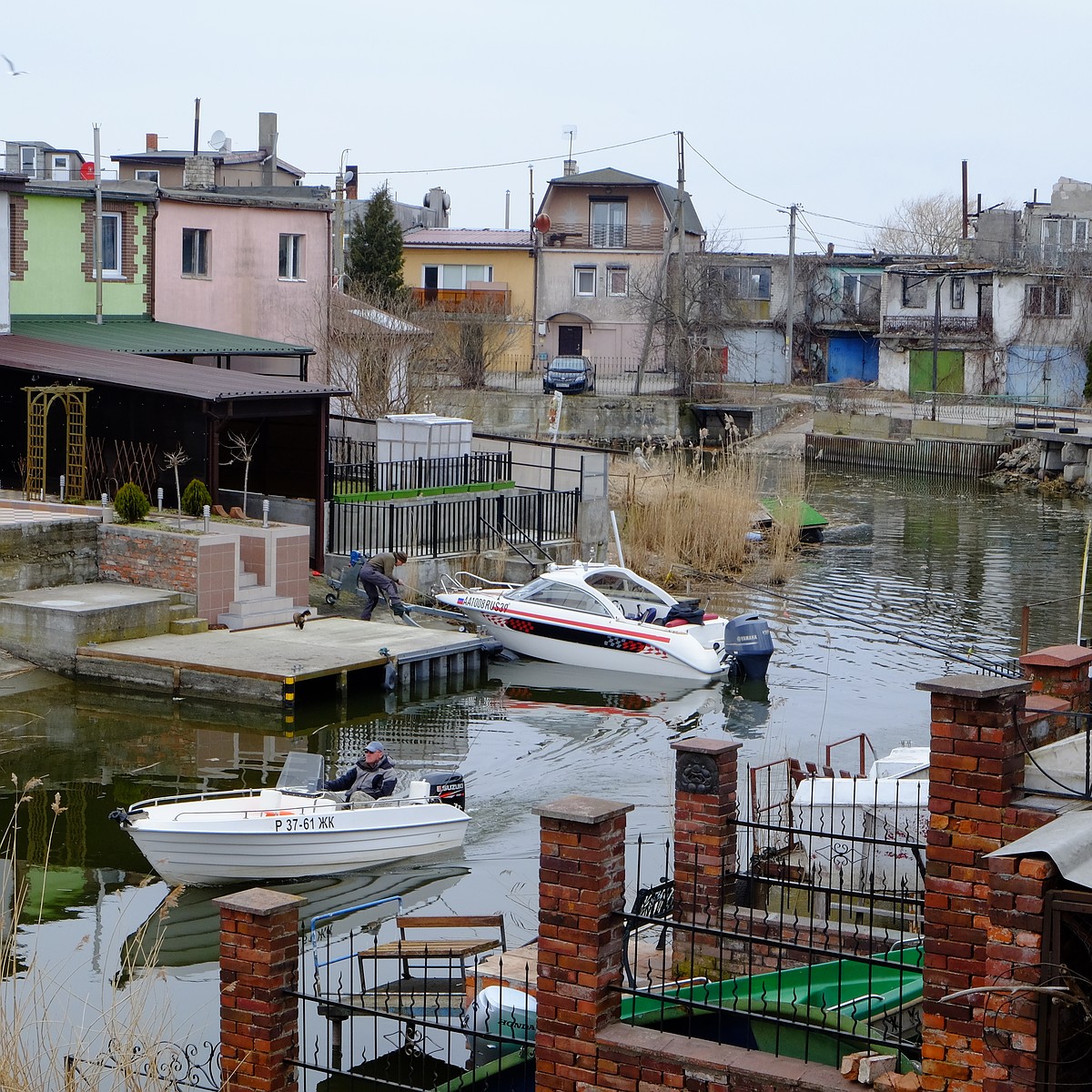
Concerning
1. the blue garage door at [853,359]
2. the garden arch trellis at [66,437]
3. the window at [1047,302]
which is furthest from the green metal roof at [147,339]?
the blue garage door at [853,359]

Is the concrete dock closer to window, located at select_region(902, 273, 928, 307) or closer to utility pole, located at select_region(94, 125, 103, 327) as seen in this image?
utility pole, located at select_region(94, 125, 103, 327)

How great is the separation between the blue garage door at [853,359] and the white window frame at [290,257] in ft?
140

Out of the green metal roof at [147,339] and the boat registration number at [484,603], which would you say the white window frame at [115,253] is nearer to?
the green metal roof at [147,339]

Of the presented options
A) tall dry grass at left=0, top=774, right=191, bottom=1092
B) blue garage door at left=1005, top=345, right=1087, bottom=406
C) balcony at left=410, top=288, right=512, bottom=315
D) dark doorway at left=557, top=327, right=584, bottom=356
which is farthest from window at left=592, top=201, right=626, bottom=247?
tall dry grass at left=0, top=774, right=191, bottom=1092

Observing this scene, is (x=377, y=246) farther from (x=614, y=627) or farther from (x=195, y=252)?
(x=614, y=627)

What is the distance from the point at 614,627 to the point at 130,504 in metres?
8.42

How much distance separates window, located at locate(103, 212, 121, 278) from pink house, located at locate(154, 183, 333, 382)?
40.5 inches

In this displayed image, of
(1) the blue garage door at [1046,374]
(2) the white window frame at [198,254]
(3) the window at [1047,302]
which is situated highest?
(3) the window at [1047,302]

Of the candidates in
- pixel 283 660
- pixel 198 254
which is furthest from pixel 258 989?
pixel 198 254

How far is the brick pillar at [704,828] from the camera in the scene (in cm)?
1127

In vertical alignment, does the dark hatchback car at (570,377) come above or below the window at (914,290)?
below

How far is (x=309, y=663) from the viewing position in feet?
77.7

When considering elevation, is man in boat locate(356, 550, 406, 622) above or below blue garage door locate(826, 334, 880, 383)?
below

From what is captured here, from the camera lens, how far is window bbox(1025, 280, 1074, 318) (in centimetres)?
7031
